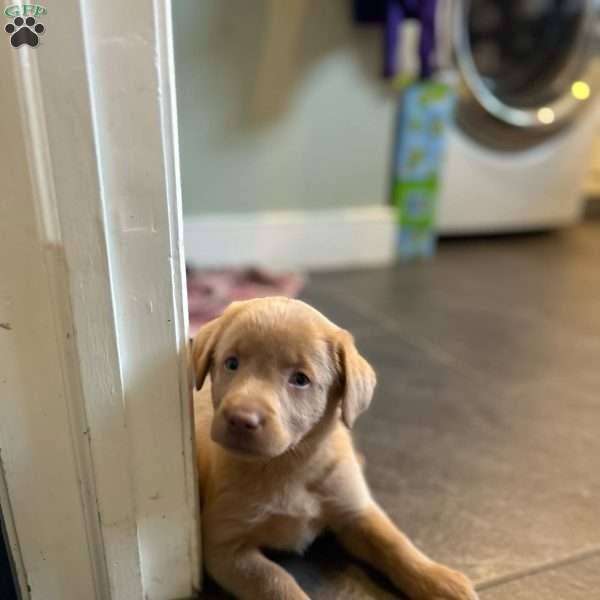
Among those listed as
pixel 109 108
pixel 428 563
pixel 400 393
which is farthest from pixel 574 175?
pixel 109 108

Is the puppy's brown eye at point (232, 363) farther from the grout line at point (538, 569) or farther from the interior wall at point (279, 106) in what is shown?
the interior wall at point (279, 106)

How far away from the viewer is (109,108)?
0.61 metres

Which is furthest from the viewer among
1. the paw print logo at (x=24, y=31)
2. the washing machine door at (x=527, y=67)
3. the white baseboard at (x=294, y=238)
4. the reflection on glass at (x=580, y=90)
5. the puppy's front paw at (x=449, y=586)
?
the reflection on glass at (x=580, y=90)

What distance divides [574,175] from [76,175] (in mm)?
2390

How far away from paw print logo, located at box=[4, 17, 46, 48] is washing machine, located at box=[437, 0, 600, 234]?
192 centimetres

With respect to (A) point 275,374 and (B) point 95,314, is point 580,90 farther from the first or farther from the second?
(B) point 95,314

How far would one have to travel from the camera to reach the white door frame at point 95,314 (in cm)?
59

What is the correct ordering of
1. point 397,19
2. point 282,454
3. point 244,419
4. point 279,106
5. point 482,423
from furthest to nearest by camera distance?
point 279,106
point 397,19
point 482,423
point 282,454
point 244,419

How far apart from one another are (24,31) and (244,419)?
41cm

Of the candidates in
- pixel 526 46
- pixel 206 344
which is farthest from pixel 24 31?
pixel 526 46

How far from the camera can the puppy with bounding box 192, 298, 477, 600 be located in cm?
72

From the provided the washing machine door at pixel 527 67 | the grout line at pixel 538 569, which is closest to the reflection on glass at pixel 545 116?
the washing machine door at pixel 527 67

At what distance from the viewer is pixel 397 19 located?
196cm

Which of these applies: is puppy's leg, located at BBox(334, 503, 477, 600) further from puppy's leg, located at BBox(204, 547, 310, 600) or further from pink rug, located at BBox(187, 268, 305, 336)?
pink rug, located at BBox(187, 268, 305, 336)
